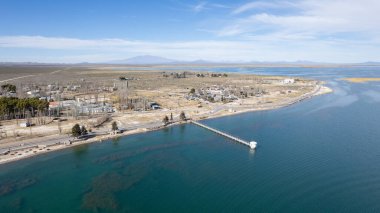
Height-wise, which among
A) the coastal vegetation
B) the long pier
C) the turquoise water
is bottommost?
the turquoise water

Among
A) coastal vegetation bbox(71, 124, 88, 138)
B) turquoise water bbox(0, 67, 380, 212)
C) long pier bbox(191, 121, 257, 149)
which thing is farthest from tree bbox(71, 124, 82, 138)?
long pier bbox(191, 121, 257, 149)

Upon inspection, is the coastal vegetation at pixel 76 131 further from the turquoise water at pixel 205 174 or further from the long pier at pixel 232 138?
the long pier at pixel 232 138

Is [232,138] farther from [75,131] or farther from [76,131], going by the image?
[75,131]

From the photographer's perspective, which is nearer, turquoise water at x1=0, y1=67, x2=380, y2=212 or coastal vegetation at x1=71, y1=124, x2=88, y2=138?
turquoise water at x1=0, y1=67, x2=380, y2=212

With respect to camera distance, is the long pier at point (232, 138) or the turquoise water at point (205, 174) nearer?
the turquoise water at point (205, 174)

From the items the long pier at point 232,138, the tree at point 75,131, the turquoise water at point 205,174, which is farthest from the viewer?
the tree at point 75,131

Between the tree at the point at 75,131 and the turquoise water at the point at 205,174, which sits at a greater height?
the tree at the point at 75,131

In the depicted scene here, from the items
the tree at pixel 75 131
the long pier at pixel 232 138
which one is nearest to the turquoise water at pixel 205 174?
A: the long pier at pixel 232 138

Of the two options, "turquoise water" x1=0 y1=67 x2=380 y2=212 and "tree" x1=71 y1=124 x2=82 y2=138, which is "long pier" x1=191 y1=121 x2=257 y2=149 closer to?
"turquoise water" x1=0 y1=67 x2=380 y2=212

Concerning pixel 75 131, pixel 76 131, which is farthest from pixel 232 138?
pixel 75 131
